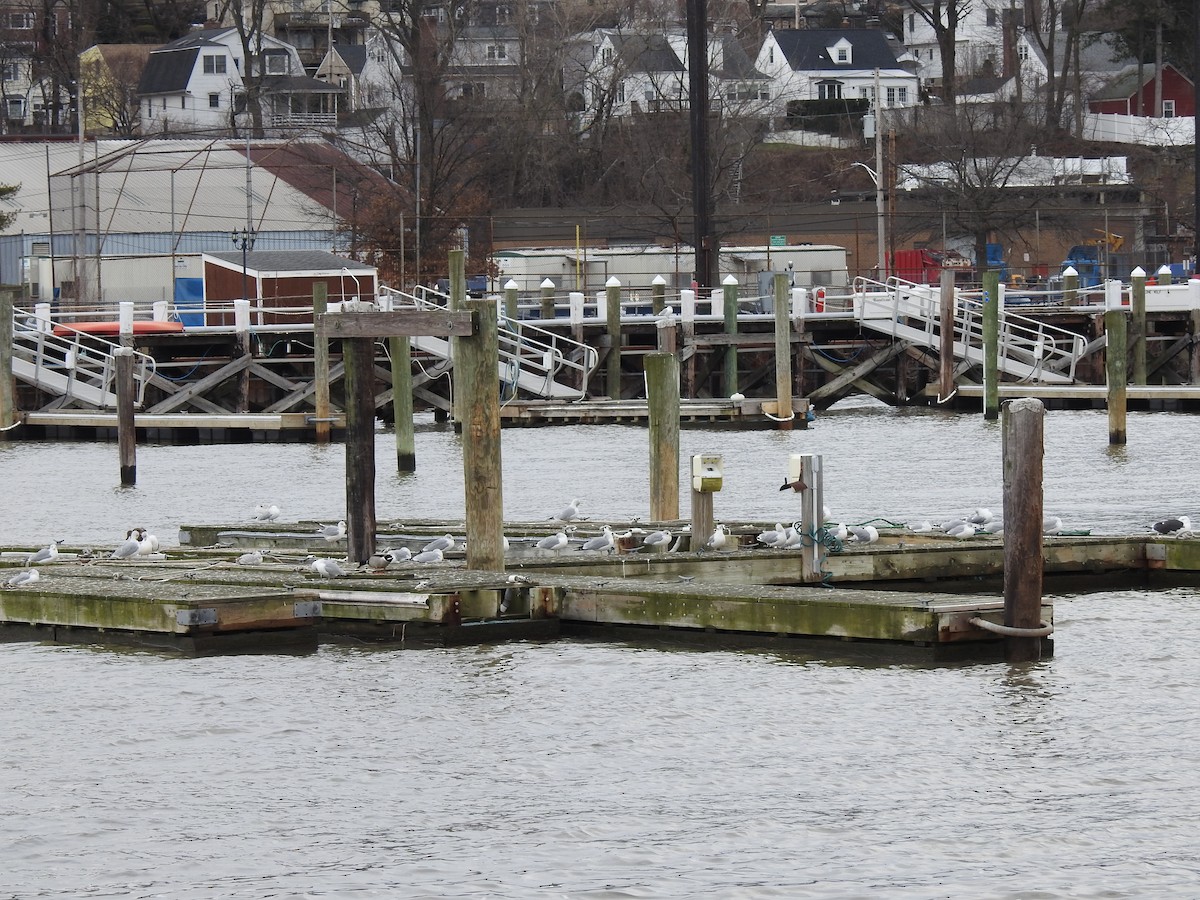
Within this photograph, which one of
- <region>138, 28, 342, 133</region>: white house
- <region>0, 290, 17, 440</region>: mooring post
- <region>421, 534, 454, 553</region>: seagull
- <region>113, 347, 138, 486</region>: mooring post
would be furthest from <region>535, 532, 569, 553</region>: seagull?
<region>138, 28, 342, 133</region>: white house

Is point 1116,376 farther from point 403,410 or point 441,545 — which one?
point 441,545

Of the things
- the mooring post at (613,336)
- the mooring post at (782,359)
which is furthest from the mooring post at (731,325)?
the mooring post at (782,359)

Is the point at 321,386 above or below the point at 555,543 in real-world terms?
above

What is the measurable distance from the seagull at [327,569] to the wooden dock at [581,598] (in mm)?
123

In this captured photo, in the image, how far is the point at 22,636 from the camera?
19.7 metres

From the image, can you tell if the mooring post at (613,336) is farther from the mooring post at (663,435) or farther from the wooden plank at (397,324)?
the wooden plank at (397,324)

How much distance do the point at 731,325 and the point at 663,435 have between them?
2612cm

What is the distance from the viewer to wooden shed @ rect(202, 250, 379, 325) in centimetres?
5694

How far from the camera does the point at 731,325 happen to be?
4997cm

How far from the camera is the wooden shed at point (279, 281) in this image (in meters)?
56.9

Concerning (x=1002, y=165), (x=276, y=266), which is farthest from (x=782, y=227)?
(x=276, y=266)

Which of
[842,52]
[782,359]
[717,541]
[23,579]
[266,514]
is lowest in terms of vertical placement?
[23,579]

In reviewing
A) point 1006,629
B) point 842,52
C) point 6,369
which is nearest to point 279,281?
point 6,369

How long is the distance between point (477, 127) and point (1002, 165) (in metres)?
19.7
